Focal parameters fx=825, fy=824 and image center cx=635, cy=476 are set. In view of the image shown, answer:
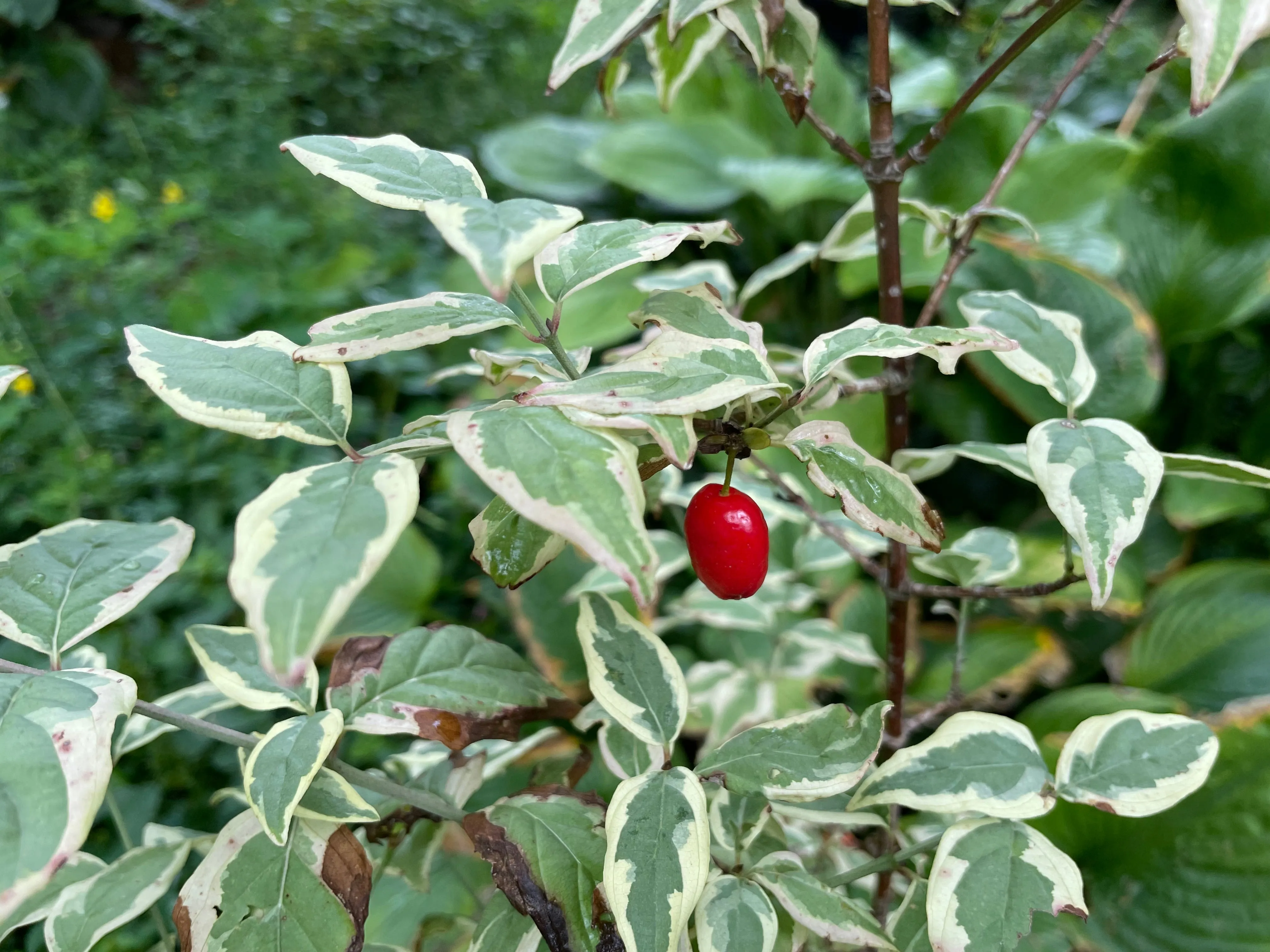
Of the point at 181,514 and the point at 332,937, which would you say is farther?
the point at 181,514

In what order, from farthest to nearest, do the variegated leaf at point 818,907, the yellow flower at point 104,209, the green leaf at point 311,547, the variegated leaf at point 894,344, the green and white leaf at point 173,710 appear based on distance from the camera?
the yellow flower at point 104,209
the green and white leaf at point 173,710
the variegated leaf at point 818,907
the variegated leaf at point 894,344
the green leaf at point 311,547

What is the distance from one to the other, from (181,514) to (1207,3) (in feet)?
4.55

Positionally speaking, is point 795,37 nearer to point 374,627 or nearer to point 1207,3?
point 1207,3

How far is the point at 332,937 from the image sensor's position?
45 centimetres

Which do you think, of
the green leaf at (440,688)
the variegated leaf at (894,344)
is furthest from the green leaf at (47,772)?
the variegated leaf at (894,344)

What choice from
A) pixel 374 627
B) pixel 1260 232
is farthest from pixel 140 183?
pixel 1260 232

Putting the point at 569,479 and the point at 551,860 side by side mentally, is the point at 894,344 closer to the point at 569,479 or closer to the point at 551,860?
the point at 569,479

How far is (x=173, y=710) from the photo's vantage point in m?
0.67

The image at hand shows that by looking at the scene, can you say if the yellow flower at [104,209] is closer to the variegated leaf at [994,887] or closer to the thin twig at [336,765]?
the thin twig at [336,765]

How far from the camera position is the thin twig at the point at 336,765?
18.0 inches

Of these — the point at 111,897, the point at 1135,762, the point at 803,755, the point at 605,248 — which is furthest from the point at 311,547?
the point at 1135,762

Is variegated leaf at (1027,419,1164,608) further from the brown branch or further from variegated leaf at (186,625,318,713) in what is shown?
variegated leaf at (186,625,318,713)

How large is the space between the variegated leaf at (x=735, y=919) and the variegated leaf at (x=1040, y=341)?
1.20ft

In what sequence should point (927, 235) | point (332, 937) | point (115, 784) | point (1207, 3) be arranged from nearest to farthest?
point (1207, 3)
point (332, 937)
point (927, 235)
point (115, 784)
